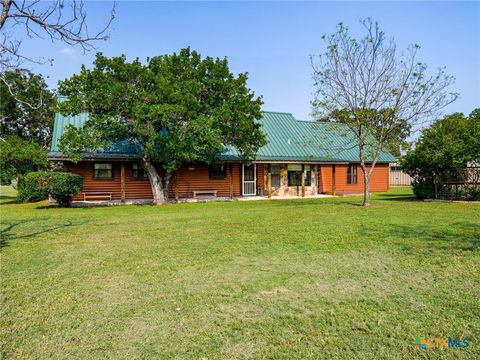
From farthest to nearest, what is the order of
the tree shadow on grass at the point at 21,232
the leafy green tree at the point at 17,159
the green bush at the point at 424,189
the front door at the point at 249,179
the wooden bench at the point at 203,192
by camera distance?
the front door at the point at 249,179, the wooden bench at the point at 203,192, the leafy green tree at the point at 17,159, the green bush at the point at 424,189, the tree shadow on grass at the point at 21,232

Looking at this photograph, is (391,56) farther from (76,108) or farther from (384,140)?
(76,108)

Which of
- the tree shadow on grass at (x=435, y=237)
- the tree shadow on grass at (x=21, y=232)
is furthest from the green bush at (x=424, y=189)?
the tree shadow on grass at (x=21, y=232)

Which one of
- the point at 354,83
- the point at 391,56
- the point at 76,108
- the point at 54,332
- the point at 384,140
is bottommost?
the point at 54,332

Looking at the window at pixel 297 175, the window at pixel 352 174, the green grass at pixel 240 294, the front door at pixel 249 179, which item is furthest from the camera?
the window at pixel 352 174

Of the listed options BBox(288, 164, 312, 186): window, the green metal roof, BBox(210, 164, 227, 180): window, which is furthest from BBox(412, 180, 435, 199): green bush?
BBox(210, 164, 227, 180): window

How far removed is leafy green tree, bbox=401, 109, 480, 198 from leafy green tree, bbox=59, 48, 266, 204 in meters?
8.58

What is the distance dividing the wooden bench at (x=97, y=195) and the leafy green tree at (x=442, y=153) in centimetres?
1611

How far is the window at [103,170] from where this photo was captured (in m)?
19.4

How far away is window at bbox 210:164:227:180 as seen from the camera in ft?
72.0

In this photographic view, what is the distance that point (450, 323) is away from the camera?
347cm

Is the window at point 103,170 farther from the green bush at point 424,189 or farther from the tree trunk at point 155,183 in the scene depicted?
the green bush at point 424,189

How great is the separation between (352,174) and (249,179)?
8469 millimetres

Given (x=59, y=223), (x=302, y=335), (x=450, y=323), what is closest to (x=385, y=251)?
(x=450, y=323)

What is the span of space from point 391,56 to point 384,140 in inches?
147
